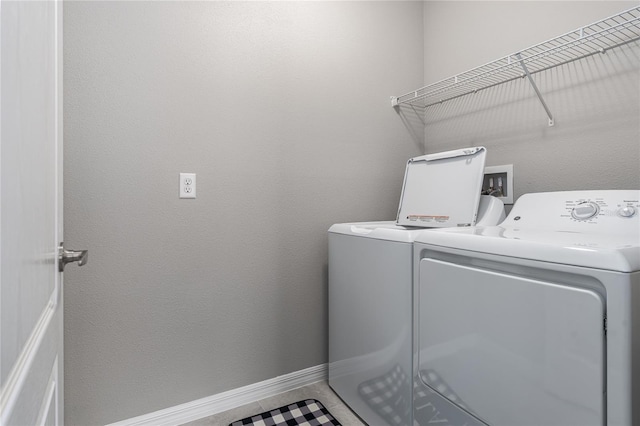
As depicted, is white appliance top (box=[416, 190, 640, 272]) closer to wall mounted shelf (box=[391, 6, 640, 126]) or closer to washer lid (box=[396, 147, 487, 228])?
washer lid (box=[396, 147, 487, 228])

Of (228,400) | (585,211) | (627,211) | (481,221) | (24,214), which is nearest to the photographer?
(24,214)

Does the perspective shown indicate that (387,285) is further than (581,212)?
Yes

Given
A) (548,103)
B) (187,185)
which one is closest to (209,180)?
(187,185)

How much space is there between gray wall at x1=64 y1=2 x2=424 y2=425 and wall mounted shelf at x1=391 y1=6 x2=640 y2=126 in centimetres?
40

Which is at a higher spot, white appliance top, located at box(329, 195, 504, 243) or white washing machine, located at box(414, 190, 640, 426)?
white appliance top, located at box(329, 195, 504, 243)

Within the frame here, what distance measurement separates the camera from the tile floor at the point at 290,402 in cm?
156

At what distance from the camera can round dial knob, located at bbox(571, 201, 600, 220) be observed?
1167 mm

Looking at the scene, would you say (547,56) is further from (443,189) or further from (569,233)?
(569,233)

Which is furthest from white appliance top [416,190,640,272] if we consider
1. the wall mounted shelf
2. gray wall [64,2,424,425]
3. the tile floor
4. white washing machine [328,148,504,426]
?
the tile floor

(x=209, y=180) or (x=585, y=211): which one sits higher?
(x=209, y=180)

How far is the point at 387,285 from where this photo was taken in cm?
137

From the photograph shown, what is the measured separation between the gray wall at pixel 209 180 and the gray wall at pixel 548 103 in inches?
16.9

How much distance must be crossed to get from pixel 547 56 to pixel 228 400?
2230mm

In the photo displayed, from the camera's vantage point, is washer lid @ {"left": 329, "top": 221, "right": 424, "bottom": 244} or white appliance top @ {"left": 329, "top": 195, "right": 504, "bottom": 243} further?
white appliance top @ {"left": 329, "top": 195, "right": 504, "bottom": 243}
